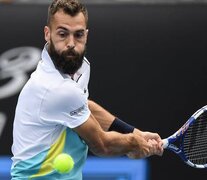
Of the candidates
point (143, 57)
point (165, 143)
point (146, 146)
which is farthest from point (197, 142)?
point (143, 57)

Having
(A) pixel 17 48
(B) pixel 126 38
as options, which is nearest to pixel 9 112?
(A) pixel 17 48

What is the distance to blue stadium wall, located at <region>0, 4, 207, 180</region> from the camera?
23.7 ft

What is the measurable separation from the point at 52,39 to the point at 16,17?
2.81m

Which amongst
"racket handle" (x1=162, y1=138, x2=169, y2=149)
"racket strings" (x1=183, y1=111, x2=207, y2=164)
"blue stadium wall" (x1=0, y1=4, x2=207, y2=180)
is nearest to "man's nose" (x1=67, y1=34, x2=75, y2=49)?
"racket handle" (x1=162, y1=138, x2=169, y2=149)

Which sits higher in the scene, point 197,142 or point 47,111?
point 47,111

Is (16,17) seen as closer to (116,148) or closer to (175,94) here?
(175,94)

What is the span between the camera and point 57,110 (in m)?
4.43

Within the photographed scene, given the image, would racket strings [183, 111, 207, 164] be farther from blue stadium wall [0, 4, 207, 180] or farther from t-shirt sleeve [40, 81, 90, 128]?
blue stadium wall [0, 4, 207, 180]

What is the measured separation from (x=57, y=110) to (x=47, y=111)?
0.06 m

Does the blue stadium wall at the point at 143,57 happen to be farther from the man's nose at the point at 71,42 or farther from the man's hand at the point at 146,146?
the man's nose at the point at 71,42

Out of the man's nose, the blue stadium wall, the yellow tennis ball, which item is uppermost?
the man's nose

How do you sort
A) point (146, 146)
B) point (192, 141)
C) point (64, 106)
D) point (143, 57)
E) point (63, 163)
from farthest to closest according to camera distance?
point (143, 57) → point (192, 141) → point (146, 146) → point (64, 106) → point (63, 163)

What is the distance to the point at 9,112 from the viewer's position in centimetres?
716

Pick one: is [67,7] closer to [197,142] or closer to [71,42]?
[71,42]
